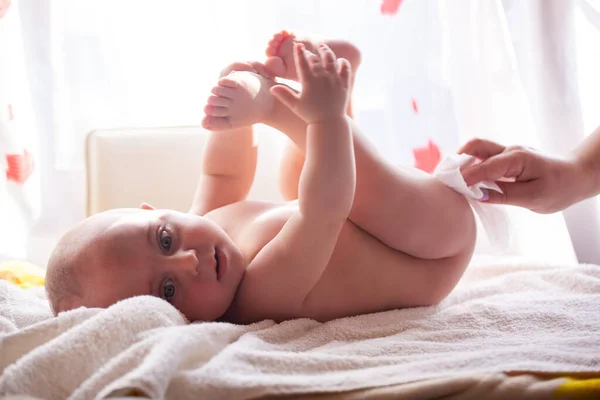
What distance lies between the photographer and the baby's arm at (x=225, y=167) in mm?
1267

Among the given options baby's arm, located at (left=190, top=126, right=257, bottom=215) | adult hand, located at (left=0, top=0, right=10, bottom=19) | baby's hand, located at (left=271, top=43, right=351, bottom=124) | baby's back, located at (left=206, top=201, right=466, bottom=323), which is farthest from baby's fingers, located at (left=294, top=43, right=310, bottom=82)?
adult hand, located at (left=0, top=0, right=10, bottom=19)

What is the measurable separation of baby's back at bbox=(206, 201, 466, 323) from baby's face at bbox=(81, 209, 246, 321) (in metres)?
0.05

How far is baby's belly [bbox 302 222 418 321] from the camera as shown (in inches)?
40.4

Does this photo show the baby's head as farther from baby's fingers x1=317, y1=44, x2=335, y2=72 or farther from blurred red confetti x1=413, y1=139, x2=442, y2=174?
blurred red confetti x1=413, y1=139, x2=442, y2=174

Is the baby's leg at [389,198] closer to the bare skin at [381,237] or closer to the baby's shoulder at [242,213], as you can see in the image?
the bare skin at [381,237]

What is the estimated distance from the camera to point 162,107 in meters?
1.66

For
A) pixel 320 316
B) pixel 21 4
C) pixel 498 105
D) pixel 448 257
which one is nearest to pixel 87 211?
pixel 21 4

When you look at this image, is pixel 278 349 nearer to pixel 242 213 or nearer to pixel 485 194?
pixel 242 213

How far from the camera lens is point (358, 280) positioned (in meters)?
1.04

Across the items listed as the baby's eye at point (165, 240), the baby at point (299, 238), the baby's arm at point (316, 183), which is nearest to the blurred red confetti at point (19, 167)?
the baby at point (299, 238)

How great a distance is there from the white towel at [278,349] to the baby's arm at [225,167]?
1.28ft

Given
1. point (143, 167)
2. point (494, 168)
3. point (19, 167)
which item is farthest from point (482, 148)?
point (19, 167)

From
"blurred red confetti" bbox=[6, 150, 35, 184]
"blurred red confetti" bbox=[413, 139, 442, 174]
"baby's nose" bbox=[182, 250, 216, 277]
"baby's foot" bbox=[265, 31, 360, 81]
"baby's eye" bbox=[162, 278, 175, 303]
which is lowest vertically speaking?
"baby's eye" bbox=[162, 278, 175, 303]

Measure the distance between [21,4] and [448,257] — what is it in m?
1.23
